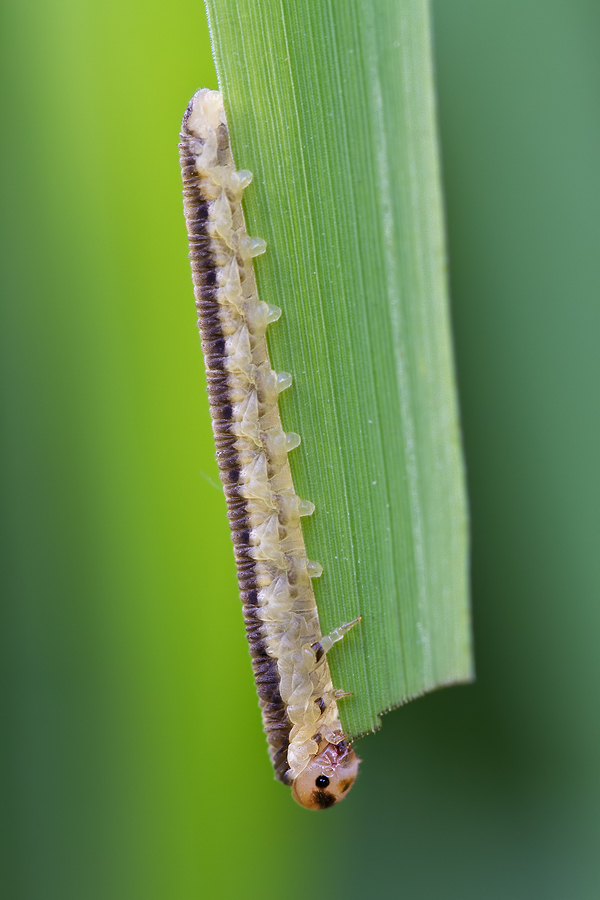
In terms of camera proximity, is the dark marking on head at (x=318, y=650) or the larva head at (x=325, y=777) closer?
the dark marking on head at (x=318, y=650)

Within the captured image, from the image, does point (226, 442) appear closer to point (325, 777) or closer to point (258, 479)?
point (258, 479)

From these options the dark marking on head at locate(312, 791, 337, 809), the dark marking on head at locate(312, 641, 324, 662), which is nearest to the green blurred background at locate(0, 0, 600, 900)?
the dark marking on head at locate(312, 791, 337, 809)

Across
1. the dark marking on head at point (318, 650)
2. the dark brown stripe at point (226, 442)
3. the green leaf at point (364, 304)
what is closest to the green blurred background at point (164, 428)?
the dark brown stripe at point (226, 442)

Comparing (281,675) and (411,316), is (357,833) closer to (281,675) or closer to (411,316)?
(281,675)

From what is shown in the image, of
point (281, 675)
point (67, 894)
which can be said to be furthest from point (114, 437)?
point (67, 894)

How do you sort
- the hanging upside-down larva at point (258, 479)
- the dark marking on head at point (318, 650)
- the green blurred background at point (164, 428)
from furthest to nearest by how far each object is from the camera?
the green blurred background at point (164, 428)
the dark marking on head at point (318, 650)
the hanging upside-down larva at point (258, 479)

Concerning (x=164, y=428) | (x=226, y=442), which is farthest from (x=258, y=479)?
(x=164, y=428)

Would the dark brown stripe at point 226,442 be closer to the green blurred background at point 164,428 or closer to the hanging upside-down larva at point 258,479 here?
the hanging upside-down larva at point 258,479
